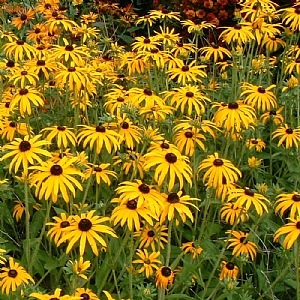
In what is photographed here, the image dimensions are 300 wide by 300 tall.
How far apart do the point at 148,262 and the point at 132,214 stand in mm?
360

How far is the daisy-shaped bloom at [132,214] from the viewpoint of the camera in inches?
74.2

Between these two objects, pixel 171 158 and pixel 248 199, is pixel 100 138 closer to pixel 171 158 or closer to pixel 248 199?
pixel 171 158

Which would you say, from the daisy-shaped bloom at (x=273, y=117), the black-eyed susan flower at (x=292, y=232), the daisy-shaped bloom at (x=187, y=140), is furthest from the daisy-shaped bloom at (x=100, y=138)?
the daisy-shaped bloom at (x=273, y=117)

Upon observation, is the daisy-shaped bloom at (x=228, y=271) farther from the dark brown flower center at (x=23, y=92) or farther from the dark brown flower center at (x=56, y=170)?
the dark brown flower center at (x=23, y=92)

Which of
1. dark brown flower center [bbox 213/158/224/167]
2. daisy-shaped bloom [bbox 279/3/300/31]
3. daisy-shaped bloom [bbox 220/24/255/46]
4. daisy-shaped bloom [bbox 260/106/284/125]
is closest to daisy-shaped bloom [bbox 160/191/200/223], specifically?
dark brown flower center [bbox 213/158/224/167]

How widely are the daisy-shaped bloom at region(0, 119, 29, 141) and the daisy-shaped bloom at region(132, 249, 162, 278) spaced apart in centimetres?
79

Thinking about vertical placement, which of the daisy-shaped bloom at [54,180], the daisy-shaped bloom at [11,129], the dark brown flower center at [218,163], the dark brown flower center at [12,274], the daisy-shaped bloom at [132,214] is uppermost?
the daisy-shaped bloom at [54,180]

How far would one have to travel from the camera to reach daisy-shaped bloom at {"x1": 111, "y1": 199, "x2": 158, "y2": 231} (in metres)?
1.88

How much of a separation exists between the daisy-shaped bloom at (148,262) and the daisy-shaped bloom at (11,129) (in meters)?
0.79

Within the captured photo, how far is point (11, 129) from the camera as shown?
265cm

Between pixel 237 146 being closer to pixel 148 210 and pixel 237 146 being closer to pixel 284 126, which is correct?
pixel 284 126

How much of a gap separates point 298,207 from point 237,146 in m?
0.92

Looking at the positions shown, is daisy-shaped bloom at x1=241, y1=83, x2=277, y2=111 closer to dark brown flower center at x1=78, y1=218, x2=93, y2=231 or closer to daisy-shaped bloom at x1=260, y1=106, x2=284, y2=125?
daisy-shaped bloom at x1=260, y1=106, x2=284, y2=125

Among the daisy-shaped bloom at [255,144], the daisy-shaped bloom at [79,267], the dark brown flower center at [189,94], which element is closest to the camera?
the daisy-shaped bloom at [79,267]
